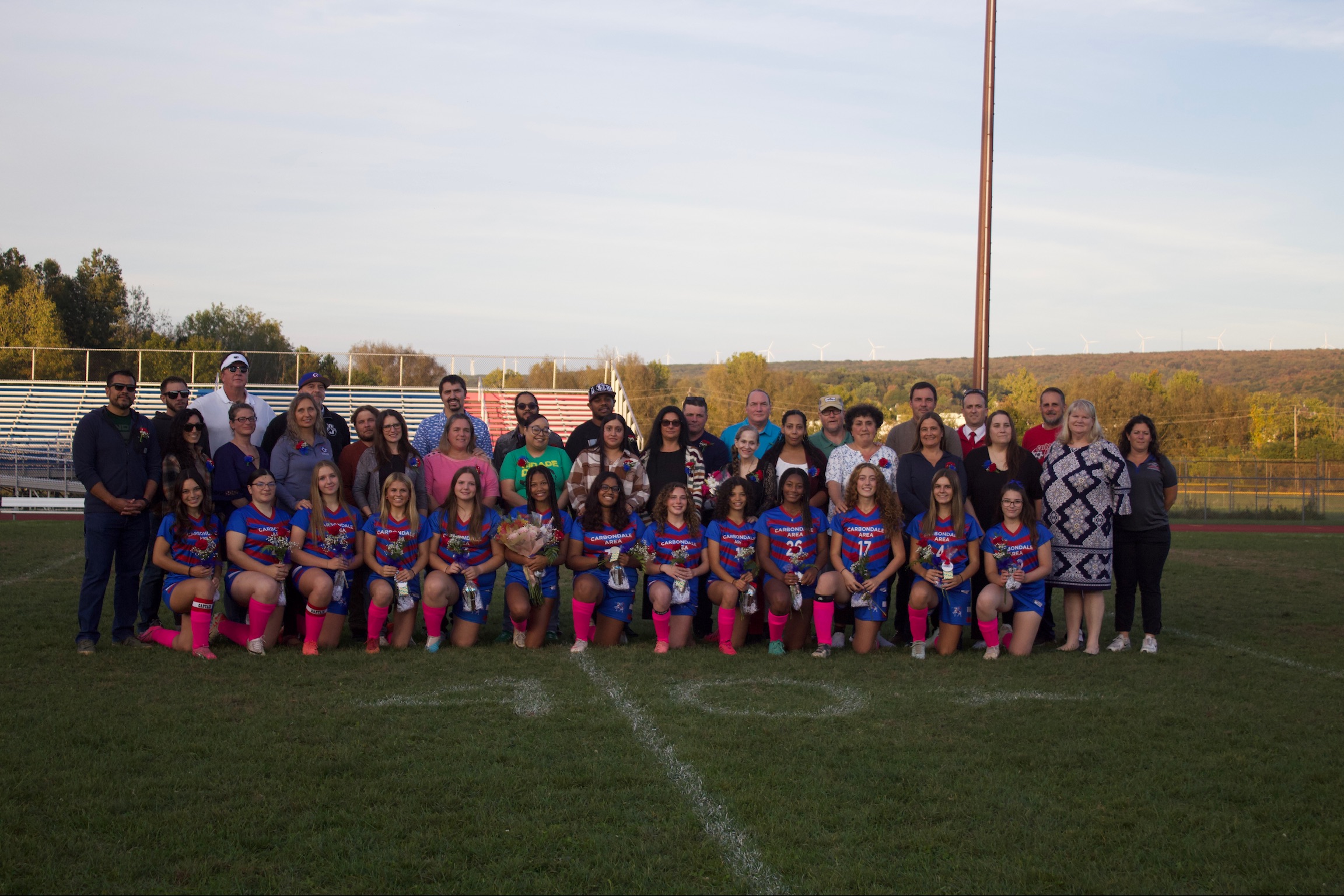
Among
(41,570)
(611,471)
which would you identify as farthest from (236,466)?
(41,570)

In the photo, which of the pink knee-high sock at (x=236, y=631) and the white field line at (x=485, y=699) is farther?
the pink knee-high sock at (x=236, y=631)

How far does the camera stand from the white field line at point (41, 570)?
984 centimetres

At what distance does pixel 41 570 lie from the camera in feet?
35.8

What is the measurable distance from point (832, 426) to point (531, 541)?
2314mm

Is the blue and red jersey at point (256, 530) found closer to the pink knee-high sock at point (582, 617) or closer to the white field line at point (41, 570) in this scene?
the pink knee-high sock at point (582, 617)

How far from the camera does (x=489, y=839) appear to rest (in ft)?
11.8

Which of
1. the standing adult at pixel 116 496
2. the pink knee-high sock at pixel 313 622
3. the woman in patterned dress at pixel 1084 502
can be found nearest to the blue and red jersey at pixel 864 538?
the woman in patterned dress at pixel 1084 502

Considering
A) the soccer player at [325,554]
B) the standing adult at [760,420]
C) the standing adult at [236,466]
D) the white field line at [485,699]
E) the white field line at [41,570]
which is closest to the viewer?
the white field line at [485,699]

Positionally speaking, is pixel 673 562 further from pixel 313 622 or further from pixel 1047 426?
pixel 1047 426

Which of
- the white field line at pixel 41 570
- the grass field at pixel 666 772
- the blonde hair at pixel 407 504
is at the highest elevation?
the blonde hair at pixel 407 504

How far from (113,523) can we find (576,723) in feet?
12.0

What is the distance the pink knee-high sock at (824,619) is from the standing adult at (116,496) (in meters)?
4.44

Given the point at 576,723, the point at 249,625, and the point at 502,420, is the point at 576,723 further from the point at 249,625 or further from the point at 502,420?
the point at 502,420

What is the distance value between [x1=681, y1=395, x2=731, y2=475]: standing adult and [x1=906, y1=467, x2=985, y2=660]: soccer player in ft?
4.84
